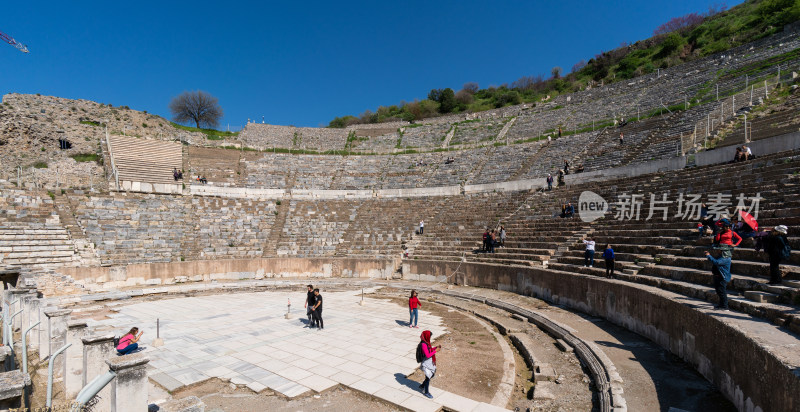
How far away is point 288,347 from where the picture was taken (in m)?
8.98

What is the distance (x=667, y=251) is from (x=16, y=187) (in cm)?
2957

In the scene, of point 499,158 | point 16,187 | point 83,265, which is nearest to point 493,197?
point 499,158

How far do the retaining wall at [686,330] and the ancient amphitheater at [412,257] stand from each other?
46 mm

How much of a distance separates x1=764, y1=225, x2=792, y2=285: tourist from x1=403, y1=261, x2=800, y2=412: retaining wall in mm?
1407

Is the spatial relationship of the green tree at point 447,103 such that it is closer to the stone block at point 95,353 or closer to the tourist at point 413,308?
the tourist at point 413,308

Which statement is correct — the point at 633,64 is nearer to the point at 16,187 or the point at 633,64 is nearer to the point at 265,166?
the point at 265,166

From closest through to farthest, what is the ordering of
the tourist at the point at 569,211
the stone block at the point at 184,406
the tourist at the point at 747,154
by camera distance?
the stone block at the point at 184,406 < the tourist at the point at 747,154 < the tourist at the point at 569,211

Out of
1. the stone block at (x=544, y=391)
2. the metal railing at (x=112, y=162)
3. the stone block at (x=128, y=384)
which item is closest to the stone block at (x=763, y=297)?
the stone block at (x=544, y=391)


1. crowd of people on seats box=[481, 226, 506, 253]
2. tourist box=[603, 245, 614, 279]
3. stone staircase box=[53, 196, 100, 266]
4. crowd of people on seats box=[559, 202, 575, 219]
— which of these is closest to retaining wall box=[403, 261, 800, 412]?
tourist box=[603, 245, 614, 279]

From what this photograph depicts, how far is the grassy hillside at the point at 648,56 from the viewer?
1375 inches

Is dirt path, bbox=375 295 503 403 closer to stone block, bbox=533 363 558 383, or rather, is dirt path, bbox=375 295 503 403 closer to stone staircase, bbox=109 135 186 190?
stone block, bbox=533 363 558 383

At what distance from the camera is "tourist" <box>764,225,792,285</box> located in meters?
6.61

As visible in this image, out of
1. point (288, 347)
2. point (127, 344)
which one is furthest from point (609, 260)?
point (127, 344)

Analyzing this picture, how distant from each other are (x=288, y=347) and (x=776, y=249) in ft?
32.6
